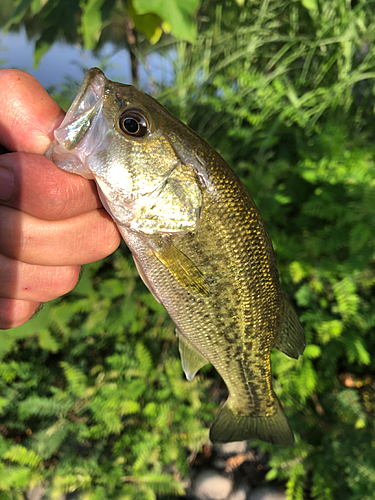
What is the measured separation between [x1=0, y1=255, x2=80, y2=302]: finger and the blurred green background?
0.86 m

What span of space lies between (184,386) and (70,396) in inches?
30.8

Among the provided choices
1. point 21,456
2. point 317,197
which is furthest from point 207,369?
point 317,197

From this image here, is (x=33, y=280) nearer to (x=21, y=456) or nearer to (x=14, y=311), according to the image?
(x=14, y=311)

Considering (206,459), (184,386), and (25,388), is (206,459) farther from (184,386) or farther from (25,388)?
(25,388)

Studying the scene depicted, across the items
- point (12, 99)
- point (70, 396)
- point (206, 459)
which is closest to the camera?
point (12, 99)

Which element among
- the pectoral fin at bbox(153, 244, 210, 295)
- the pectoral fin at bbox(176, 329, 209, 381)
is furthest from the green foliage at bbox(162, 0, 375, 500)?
the pectoral fin at bbox(153, 244, 210, 295)

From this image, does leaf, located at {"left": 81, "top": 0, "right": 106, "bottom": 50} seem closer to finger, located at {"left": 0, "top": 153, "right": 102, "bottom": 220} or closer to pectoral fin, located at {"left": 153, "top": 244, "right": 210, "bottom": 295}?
finger, located at {"left": 0, "top": 153, "right": 102, "bottom": 220}

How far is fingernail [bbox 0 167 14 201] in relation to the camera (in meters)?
0.88

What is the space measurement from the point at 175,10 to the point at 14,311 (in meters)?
1.28

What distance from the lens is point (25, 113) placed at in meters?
0.94

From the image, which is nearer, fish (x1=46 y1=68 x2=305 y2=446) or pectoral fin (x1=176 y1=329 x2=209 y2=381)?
fish (x1=46 y1=68 x2=305 y2=446)

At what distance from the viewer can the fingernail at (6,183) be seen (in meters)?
0.88

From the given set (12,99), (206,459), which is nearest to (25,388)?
(206,459)

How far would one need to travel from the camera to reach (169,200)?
1.00 meters
